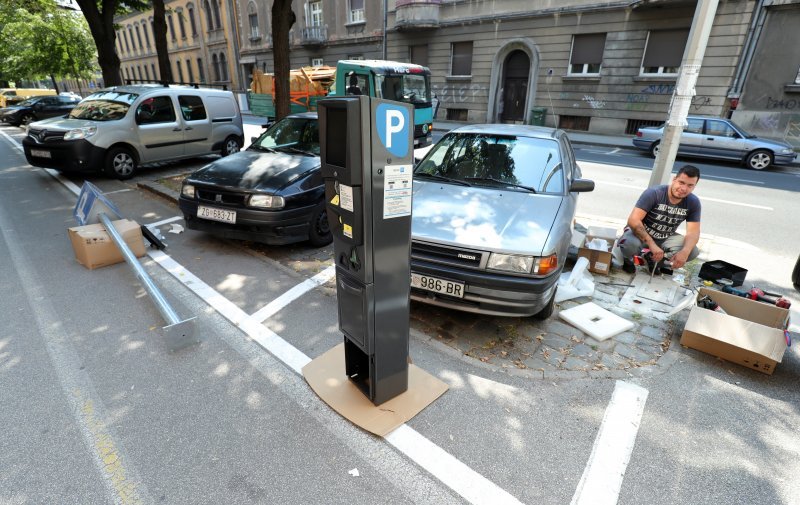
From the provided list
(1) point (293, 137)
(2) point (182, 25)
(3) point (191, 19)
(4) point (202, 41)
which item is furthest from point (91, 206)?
(2) point (182, 25)

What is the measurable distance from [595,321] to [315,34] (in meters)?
29.8

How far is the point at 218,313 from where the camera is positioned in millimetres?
3686

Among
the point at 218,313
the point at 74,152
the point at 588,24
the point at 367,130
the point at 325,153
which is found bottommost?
the point at 218,313

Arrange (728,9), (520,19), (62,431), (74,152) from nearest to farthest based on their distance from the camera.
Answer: (62,431), (74,152), (728,9), (520,19)

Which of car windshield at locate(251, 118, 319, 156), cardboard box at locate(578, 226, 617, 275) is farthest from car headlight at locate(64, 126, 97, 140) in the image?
cardboard box at locate(578, 226, 617, 275)

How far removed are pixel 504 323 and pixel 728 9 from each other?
58.9 feet

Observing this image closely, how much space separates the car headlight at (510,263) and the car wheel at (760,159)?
12.9 metres

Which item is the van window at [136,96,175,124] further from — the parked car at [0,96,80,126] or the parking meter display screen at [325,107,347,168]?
the parked car at [0,96,80,126]

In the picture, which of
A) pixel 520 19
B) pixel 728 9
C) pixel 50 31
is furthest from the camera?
pixel 50 31

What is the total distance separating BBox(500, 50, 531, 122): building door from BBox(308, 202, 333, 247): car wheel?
1810 cm

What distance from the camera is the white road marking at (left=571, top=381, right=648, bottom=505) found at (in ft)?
6.83

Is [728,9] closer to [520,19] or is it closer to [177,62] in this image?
[520,19]

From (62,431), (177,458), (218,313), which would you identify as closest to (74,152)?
(218,313)

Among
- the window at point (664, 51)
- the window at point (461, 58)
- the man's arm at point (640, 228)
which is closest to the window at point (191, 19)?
the window at point (461, 58)
